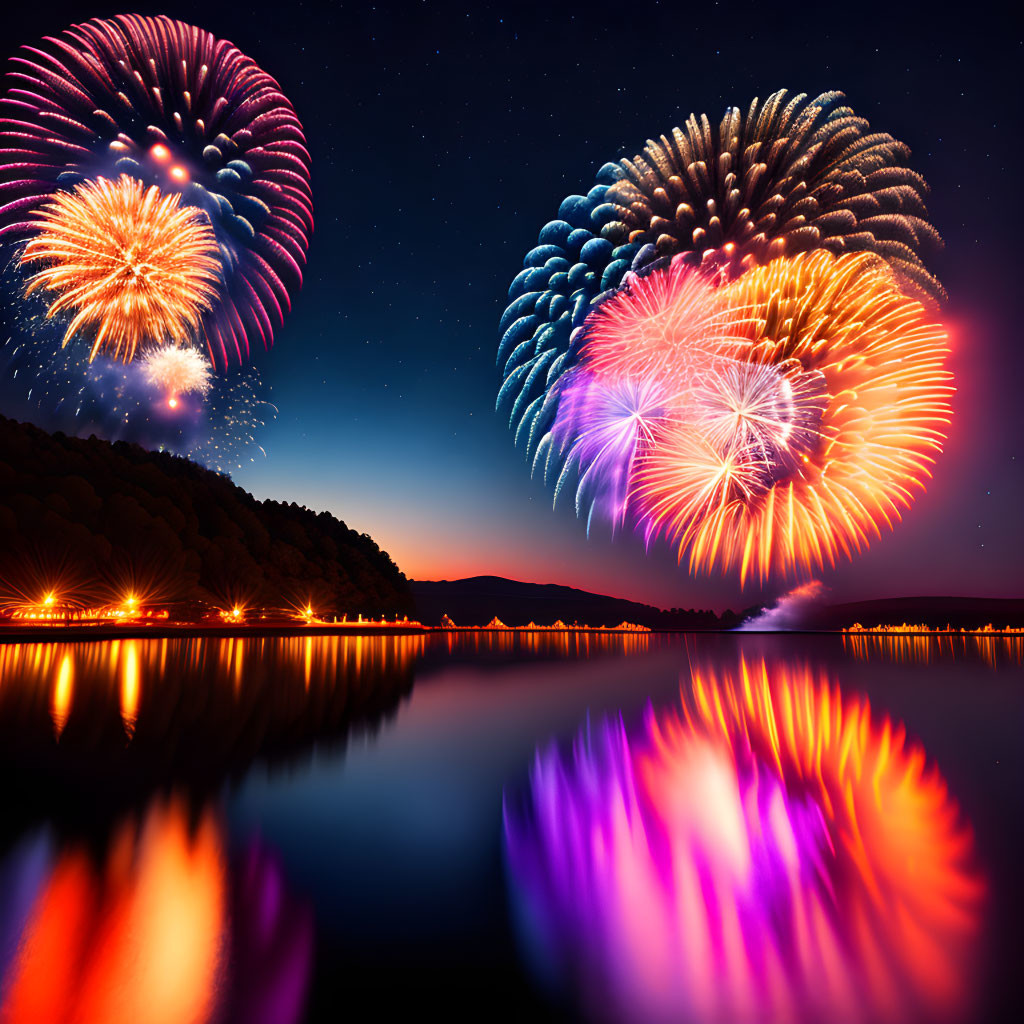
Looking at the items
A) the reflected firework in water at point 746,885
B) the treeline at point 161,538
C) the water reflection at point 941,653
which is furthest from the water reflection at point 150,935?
the treeline at point 161,538

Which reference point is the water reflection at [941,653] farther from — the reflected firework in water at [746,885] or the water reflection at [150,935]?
the water reflection at [150,935]

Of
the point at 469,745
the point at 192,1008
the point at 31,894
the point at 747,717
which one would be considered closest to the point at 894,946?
the point at 192,1008

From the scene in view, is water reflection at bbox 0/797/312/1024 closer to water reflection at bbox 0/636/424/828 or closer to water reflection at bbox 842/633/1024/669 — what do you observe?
water reflection at bbox 0/636/424/828

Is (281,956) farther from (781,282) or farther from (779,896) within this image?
(781,282)

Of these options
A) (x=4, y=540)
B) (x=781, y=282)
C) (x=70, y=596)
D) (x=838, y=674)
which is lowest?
(x=838, y=674)

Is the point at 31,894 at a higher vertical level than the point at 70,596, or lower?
lower

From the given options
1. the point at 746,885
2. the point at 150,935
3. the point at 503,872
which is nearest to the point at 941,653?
the point at 746,885
